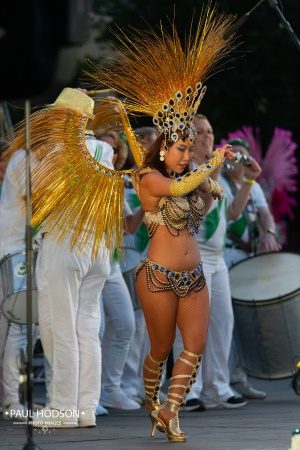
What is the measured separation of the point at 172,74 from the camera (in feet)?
29.0

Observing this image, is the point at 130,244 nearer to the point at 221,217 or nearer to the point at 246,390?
the point at 221,217

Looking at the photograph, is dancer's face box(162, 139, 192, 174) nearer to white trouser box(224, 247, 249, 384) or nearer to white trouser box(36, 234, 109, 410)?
white trouser box(36, 234, 109, 410)

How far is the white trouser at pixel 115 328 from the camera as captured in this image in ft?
35.5

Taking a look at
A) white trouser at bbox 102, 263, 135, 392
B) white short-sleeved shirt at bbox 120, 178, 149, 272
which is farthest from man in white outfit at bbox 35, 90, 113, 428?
white short-sleeved shirt at bbox 120, 178, 149, 272

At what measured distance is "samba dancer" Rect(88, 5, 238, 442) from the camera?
8539 mm

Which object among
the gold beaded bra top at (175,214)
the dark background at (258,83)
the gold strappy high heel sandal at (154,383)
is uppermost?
the gold beaded bra top at (175,214)

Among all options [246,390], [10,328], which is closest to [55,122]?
[10,328]

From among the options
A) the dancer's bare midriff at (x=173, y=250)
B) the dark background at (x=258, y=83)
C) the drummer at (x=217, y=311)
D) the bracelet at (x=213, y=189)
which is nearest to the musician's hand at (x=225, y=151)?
the bracelet at (x=213, y=189)

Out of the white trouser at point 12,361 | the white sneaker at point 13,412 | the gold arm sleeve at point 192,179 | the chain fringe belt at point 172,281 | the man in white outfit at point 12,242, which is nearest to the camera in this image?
the gold arm sleeve at point 192,179

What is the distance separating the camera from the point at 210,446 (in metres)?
8.24

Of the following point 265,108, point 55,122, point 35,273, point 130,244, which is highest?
point 55,122

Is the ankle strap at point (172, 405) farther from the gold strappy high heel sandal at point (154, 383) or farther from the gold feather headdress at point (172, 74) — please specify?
the gold feather headdress at point (172, 74)

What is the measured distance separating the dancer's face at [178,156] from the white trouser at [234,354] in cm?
361

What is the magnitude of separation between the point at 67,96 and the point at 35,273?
1.17 metres
